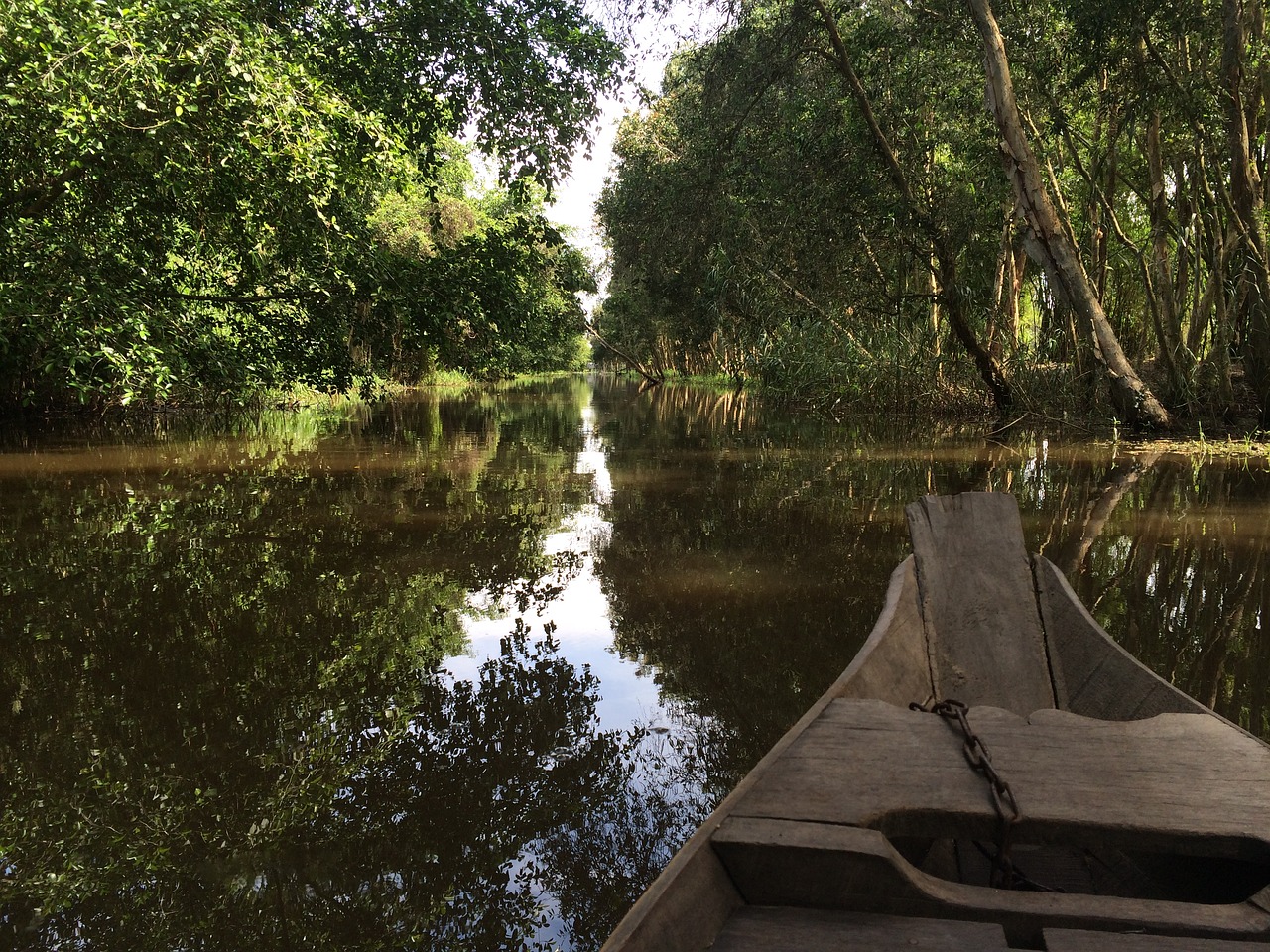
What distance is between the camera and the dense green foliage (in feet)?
26.6

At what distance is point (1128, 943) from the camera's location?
1352 millimetres

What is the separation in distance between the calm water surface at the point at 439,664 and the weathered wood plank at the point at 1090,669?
0.75 m

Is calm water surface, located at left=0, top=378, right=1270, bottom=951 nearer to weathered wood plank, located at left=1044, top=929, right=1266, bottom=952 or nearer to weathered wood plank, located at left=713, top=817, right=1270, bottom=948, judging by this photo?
weathered wood plank, located at left=713, top=817, right=1270, bottom=948

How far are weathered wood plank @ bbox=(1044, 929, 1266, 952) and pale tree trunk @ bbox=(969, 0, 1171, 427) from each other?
11.3 meters

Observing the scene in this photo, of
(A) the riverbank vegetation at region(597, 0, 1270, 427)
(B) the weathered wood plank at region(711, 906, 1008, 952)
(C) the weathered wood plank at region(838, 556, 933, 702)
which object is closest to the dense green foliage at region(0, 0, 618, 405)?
(A) the riverbank vegetation at region(597, 0, 1270, 427)

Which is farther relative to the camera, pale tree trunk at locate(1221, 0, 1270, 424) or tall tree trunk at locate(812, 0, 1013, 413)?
tall tree trunk at locate(812, 0, 1013, 413)

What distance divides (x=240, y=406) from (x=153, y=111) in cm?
1081

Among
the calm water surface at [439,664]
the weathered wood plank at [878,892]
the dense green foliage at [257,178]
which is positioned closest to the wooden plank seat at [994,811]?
the weathered wood plank at [878,892]

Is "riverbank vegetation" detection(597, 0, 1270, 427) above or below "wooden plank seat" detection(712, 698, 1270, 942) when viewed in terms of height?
above

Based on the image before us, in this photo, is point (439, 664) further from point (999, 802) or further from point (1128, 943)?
point (1128, 943)

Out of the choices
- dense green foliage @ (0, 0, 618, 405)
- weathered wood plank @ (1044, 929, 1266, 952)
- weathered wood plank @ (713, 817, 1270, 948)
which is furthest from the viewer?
dense green foliage @ (0, 0, 618, 405)

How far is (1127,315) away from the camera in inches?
720

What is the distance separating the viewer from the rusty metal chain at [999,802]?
1.63 meters

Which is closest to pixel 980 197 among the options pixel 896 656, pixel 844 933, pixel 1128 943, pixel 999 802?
pixel 896 656
